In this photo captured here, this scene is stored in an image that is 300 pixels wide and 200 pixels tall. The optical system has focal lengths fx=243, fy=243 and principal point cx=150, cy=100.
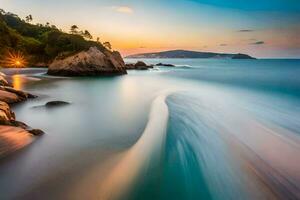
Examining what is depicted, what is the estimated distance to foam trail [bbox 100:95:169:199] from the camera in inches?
200

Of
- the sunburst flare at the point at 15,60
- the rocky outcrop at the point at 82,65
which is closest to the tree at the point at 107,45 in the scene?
the sunburst flare at the point at 15,60

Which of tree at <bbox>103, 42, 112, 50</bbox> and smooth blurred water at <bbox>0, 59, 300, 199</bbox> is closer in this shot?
smooth blurred water at <bbox>0, 59, 300, 199</bbox>

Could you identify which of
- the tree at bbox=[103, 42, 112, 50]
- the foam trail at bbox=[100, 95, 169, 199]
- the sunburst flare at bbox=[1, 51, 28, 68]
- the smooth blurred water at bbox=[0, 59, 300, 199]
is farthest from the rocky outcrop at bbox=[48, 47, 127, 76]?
the tree at bbox=[103, 42, 112, 50]

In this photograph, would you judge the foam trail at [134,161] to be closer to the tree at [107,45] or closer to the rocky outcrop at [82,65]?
the rocky outcrop at [82,65]

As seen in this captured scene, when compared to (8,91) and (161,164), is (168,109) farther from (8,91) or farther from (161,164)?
(8,91)

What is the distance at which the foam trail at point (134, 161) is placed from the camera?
16.7ft

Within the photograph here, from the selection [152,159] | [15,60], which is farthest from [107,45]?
[152,159]

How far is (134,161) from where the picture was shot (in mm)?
6508

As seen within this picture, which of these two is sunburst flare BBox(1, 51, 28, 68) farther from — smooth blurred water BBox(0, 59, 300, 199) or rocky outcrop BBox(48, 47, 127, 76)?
smooth blurred water BBox(0, 59, 300, 199)

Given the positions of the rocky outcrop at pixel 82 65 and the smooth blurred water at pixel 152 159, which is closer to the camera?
the smooth blurred water at pixel 152 159

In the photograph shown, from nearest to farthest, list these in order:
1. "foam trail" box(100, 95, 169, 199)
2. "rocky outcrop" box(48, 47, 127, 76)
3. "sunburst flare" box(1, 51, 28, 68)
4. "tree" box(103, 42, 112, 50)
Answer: "foam trail" box(100, 95, 169, 199) → "rocky outcrop" box(48, 47, 127, 76) → "sunburst flare" box(1, 51, 28, 68) → "tree" box(103, 42, 112, 50)

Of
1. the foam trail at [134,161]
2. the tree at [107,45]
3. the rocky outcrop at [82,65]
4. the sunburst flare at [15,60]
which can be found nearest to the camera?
the foam trail at [134,161]

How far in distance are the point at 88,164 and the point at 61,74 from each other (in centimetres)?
3328

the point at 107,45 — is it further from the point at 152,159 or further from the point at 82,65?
the point at 152,159
